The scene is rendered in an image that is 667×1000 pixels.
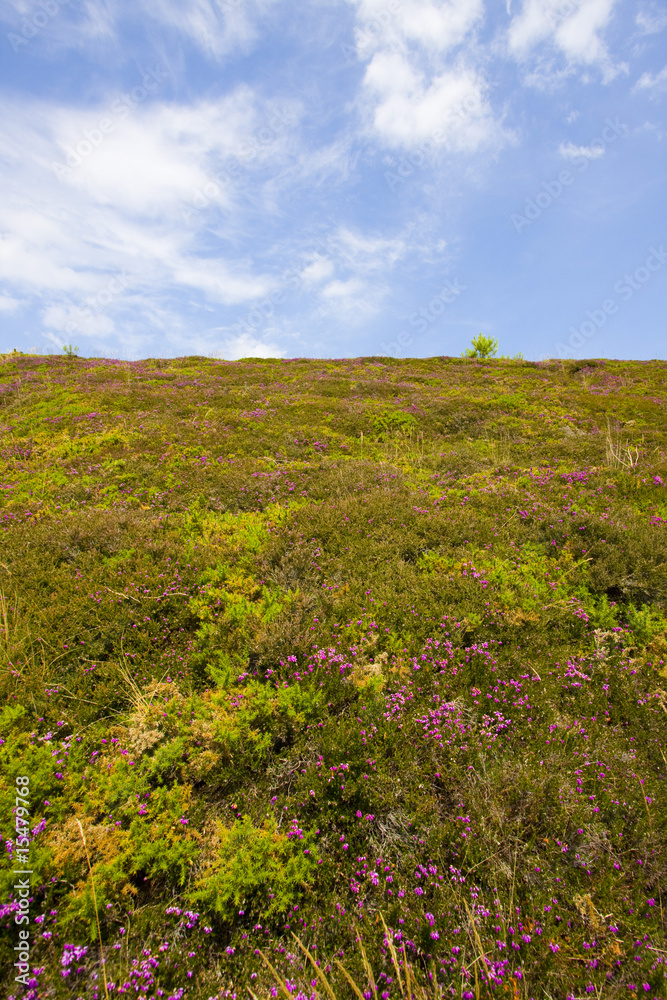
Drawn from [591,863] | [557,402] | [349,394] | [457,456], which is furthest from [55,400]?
[557,402]

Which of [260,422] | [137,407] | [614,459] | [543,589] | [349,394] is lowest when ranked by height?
[543,589]

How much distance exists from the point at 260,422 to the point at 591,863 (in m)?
14.2

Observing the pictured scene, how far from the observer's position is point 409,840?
11.3ft

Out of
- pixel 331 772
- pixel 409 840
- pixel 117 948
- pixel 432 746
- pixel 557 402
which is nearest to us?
pixel 117 948

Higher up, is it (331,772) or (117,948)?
(331,772)

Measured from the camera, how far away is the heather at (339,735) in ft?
9.46

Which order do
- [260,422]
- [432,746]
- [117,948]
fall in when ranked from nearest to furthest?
[117,948], [432,746], [260,422]

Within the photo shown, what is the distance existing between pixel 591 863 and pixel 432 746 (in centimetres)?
143

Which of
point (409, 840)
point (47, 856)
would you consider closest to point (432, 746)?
point (409, 840)

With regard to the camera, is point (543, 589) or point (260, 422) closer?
point (543, 589)

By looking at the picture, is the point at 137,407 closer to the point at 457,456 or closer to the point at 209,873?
the point at 457,456

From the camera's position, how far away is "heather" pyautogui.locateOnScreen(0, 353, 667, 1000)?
9.46 ft

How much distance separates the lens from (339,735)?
13.5 ft

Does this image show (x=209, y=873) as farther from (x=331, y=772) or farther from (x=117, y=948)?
(x=331, y=772)
